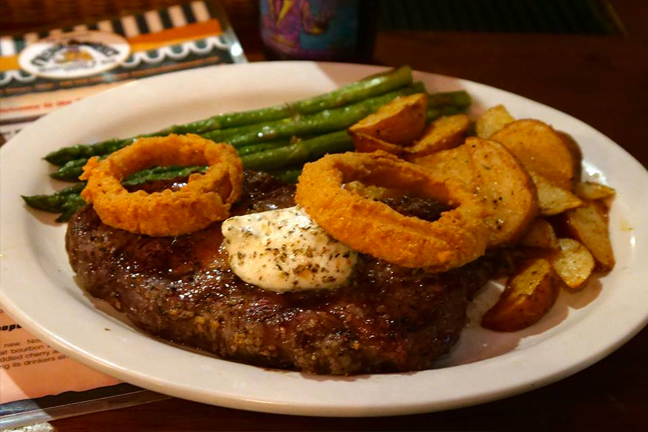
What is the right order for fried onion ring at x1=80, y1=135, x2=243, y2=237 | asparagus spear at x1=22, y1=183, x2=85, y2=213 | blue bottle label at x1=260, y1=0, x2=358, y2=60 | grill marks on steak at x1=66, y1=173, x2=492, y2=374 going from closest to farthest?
grill marks on steak at x1=66, y1=173, x2=492, y2=374, fried onion ring at x1=80, y1=135, x2=243, y2=237, asparagus spear at x1=22, y1=183, x2=85, y2=213, blue bottle label at x1=260, y1=0, x2=358, y2=60

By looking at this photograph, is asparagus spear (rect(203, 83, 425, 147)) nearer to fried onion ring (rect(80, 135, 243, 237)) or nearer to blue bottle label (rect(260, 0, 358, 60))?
fried onion ring (rect(80, 135, 243, 237))

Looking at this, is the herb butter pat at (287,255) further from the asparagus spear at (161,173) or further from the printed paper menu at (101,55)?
the printed paper menu at (101,55)

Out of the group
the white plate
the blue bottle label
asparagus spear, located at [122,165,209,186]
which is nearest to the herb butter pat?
the white plate

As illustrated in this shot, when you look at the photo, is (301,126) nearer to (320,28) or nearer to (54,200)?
(320,28)

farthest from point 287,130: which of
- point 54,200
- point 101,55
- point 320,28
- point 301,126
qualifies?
point 101,55

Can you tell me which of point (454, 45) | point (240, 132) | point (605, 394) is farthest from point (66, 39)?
point (605, 394)

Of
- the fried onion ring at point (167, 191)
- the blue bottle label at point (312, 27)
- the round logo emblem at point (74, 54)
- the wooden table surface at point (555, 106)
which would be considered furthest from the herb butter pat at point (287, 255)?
the round logo emblem at point (74, 54)
